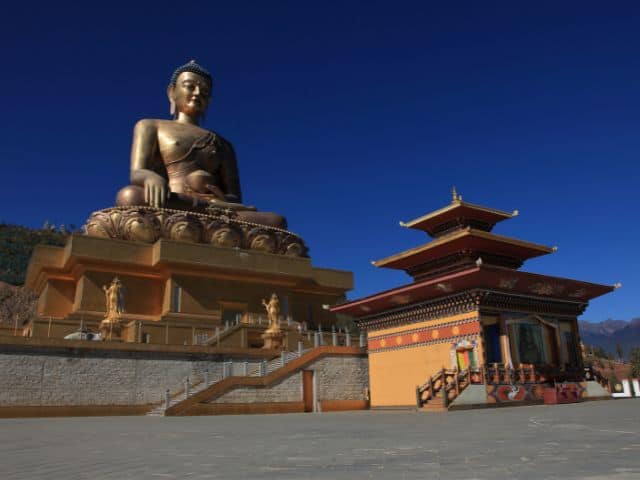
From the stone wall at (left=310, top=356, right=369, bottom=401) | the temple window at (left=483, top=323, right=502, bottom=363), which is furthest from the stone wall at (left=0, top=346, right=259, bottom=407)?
the temple window at (left=483, top=323, right=502, bottom=363)

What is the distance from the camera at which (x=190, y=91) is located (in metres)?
30.9

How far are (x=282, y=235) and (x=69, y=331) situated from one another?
36.4 feet

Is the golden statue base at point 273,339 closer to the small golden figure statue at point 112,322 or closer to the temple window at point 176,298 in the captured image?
the small golden figure statue at point 112,322

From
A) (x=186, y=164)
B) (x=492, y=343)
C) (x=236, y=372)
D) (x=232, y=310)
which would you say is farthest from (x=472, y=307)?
(x=186, y=164)

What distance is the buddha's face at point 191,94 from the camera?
30.9 m

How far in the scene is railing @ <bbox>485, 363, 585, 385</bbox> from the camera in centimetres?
1512

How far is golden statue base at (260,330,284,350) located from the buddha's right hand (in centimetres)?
889

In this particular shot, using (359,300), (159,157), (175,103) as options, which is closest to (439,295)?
(359,300)

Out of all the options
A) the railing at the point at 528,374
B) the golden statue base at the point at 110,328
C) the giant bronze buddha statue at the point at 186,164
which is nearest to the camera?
the railing at the point at 528,374

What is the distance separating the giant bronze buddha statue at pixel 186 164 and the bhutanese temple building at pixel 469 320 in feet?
34.5

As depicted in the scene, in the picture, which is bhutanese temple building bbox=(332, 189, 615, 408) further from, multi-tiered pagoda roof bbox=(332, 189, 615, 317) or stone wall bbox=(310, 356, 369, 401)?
stone wall bbox=(310, 356, 369, 401)

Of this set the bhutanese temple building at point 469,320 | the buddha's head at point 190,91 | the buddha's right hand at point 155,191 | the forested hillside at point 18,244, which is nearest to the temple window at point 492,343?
the bhutanese temple building at point 469,320

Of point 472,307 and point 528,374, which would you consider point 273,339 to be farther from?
point 528,374

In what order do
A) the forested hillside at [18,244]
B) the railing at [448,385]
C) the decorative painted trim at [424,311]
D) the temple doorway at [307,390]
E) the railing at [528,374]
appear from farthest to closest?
the forested hillside at [18,244] → the temple doorway at [307,390] → the decorative painted trim at [424,311] → the railing at [528,374] → the railing at [448,385]
